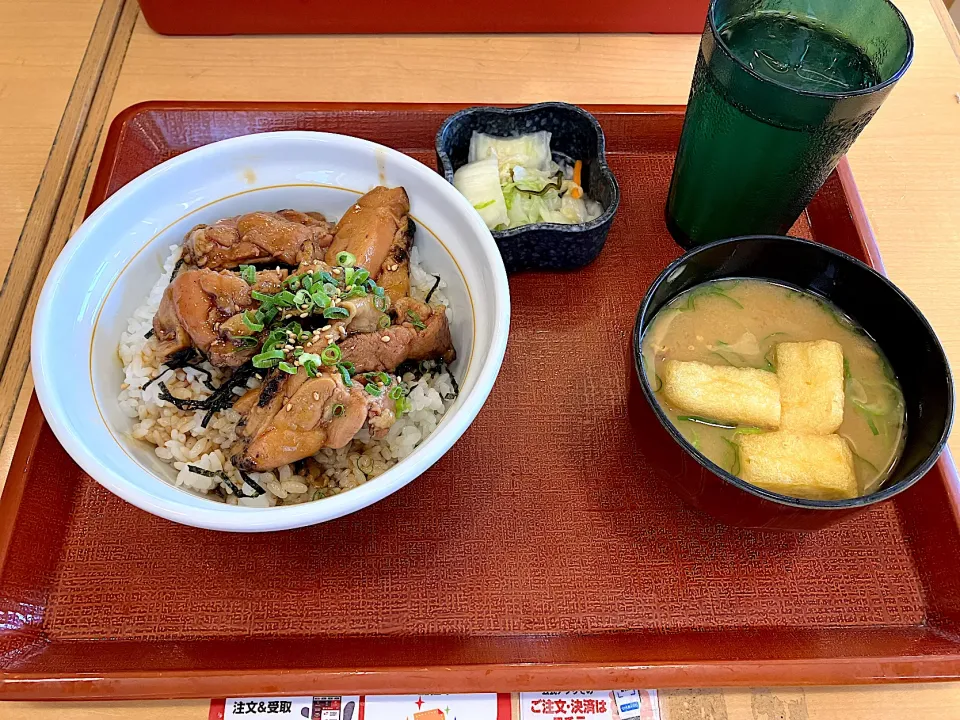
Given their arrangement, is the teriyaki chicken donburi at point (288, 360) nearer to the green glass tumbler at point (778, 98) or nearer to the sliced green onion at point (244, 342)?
the sliced green onion at point (244, 342)

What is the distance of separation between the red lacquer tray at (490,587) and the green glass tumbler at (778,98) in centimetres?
72

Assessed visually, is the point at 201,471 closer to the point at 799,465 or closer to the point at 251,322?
the point at 251,322

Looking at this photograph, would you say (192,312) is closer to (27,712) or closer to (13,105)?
(27,712)

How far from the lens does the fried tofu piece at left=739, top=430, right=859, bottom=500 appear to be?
139 centimetres

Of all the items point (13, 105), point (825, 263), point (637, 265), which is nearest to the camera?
point (825, 263)

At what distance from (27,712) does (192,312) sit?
0.92 metres

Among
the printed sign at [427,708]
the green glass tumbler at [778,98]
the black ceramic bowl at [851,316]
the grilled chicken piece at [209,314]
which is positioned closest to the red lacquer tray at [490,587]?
the printed sign at [427,708]

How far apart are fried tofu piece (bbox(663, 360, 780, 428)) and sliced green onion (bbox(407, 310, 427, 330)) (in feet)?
1.96

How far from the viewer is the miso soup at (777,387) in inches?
56.2

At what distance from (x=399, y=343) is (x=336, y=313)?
0.54 feet

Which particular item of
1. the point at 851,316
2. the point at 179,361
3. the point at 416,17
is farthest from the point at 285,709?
the point at 416,17

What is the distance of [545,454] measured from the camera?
171 cm

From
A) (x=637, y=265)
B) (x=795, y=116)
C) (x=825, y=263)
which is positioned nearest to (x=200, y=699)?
(x=637, y=265)

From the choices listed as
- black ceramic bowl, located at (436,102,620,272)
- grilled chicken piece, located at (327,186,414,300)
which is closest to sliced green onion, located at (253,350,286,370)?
grilled chicken piece, located at (327,186,414,300)
